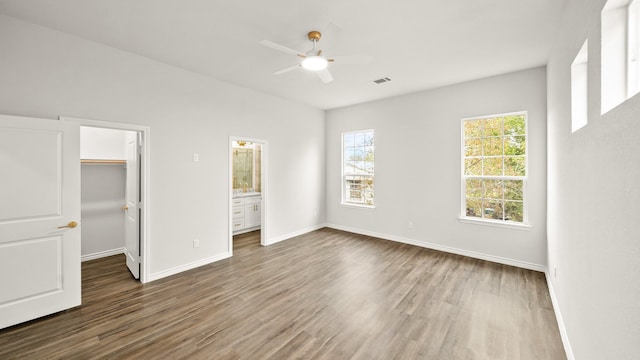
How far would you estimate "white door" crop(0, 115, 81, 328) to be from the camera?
93.3 inches

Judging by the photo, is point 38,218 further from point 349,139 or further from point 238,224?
point 349,139

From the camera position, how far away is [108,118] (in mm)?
3041

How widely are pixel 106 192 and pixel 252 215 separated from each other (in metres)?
2.82

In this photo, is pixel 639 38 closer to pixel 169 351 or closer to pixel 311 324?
pixel 311 324

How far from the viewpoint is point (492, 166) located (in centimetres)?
413

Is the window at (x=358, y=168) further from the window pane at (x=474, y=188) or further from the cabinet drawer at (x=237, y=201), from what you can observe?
the cabinet drawer at (x=237, y=201)

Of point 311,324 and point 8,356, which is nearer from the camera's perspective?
point 8,356

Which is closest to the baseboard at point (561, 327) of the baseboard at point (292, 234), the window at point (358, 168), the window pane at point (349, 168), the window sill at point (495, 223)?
the window sill at point (495, 223)

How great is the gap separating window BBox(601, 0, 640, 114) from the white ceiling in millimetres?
1271

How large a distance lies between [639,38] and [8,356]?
4.56 meters

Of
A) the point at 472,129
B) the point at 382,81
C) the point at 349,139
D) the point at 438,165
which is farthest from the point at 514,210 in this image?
the point at 349,139

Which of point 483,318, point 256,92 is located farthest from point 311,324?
point 256,92

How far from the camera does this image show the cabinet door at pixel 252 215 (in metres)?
6.04

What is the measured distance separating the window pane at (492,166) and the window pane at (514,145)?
18cm
